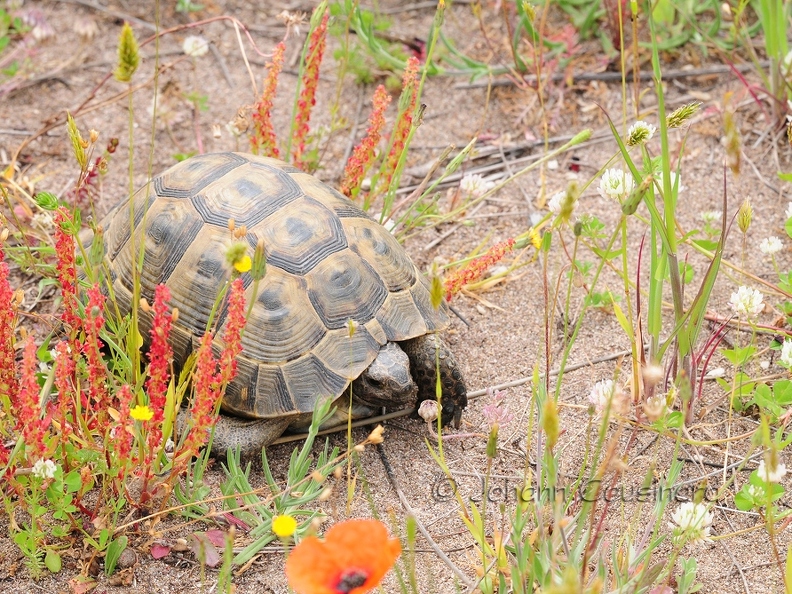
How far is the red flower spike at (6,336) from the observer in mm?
2193

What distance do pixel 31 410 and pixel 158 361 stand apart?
1.03ft

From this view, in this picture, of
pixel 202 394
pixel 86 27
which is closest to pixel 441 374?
pixel 202 394

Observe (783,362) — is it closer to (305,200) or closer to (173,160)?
(305,200)

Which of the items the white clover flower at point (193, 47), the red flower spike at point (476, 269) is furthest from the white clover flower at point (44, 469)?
the white clover flower at point (193, 47)

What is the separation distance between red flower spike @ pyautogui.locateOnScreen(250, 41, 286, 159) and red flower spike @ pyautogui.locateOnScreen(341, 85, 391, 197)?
0.30m

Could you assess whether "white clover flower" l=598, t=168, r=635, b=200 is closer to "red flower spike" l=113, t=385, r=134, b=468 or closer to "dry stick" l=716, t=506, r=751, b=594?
"dry stick" l=716, t=506, r=751, b=594

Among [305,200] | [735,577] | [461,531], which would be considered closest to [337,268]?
[305,200]

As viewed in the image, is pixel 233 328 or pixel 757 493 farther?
pixel 757 493

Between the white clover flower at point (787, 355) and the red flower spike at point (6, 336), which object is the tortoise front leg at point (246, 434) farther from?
the white clover flower at point (787, 355)

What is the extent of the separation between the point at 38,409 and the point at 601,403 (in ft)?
4.77

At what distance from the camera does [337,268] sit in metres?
Result: 2.79

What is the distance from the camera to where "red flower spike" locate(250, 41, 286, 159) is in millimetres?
3146

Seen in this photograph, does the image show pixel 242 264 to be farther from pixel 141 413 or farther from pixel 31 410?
→ pixel 31 410

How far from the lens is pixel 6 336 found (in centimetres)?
224
